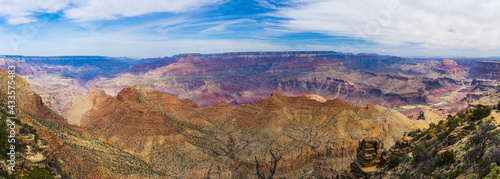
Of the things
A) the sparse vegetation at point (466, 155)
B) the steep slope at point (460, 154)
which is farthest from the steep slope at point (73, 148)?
the sparse vegetation at point (466, 155)

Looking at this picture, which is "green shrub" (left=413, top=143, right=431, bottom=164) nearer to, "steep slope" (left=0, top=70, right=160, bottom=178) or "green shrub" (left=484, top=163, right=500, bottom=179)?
"green shrub" (left=484, top=163, right=500, bottom=179)

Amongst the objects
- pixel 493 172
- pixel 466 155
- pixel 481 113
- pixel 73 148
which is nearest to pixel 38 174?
pixel 73 148

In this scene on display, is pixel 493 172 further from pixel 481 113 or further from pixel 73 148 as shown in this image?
pixel 73 148

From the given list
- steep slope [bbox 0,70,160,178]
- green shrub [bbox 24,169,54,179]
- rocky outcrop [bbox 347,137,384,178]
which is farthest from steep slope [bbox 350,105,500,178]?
steep slope [bbox 0,70,160,178]

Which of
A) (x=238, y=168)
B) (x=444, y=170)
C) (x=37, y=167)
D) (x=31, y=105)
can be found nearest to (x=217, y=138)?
(x=238, y=168)

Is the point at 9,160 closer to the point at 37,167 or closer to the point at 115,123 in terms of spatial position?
the point at 37,167
